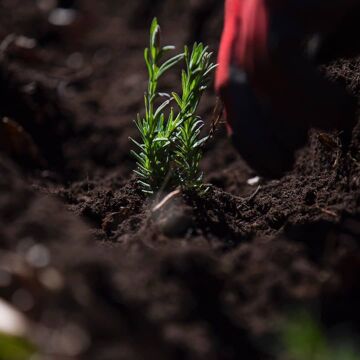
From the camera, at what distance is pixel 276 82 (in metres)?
1.81

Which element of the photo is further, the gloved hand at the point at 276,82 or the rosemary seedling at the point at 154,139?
the rosemary seedling at the point at 154,139

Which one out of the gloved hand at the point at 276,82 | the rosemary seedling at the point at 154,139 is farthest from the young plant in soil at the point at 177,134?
the gloved hand at the point at 276,82

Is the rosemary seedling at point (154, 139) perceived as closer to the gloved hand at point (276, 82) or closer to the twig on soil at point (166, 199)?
the twig on soil at point (166, 199)

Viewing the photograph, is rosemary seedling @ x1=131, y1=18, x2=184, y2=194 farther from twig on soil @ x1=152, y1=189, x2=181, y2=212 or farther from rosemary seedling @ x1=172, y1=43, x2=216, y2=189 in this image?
twig on soil @ x1=152, y1=189, x2=181, y2=212

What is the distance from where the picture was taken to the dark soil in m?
1.52

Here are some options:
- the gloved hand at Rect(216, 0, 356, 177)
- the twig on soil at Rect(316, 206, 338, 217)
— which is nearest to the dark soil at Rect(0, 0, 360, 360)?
the twig on soil at Rect(316, 206, 338, 217)

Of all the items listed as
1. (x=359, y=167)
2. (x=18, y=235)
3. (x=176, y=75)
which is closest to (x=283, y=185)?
(x=359, y=167)

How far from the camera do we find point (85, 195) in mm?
2854

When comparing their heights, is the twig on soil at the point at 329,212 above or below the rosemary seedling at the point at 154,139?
below

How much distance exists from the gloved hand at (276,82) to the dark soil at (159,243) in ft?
1.00

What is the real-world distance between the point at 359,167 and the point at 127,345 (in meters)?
1.25

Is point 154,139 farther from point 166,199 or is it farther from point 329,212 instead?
point 329,212

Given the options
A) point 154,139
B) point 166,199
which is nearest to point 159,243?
point 166,199

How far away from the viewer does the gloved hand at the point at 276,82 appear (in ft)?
5.88
